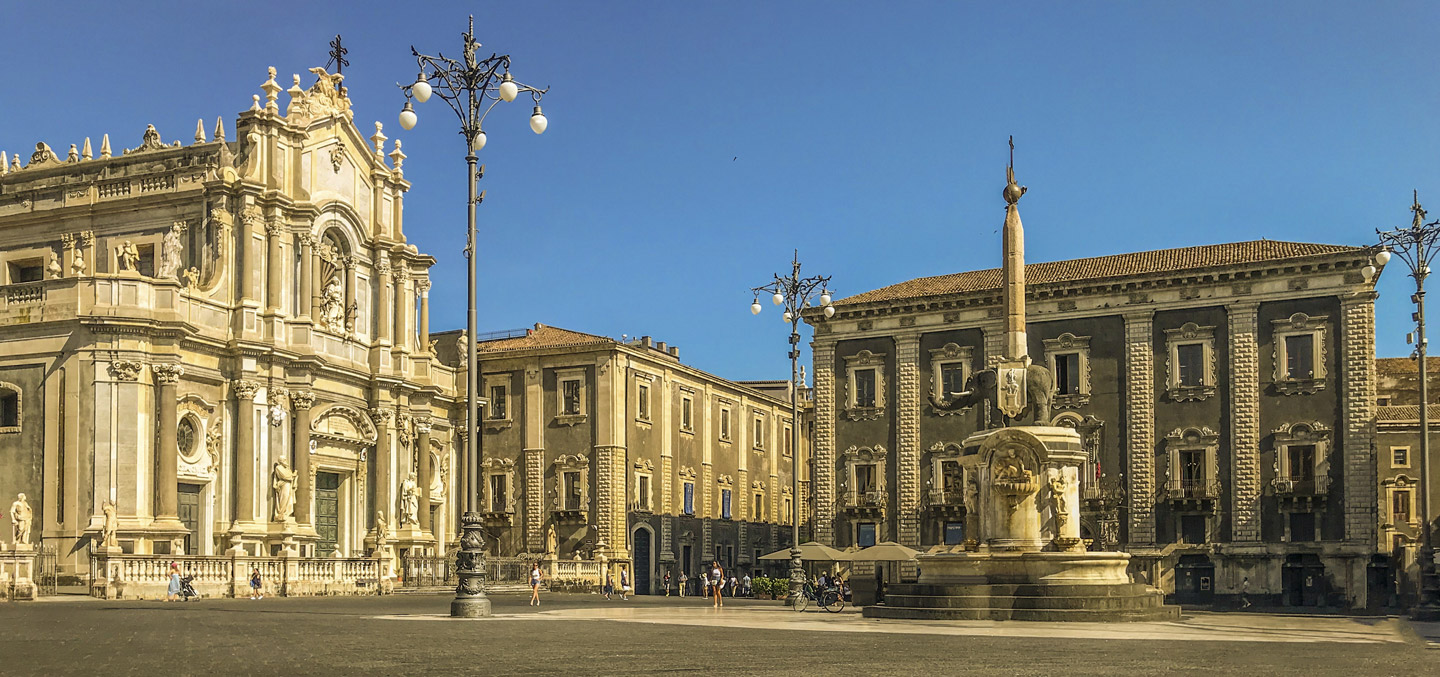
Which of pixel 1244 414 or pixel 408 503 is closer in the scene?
pixel 1244 414

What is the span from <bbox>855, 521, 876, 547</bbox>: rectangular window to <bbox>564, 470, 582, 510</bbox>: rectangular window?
36.7 feet

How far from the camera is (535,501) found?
57562mm

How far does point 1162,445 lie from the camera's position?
48.3 m

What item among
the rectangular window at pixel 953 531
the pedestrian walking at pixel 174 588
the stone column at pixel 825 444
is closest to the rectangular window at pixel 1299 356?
the rectangular window at pixel 953 531

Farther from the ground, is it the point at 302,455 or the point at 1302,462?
the point at 302,455

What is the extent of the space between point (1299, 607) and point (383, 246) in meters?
32.5

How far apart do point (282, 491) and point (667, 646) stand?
30.5 meters

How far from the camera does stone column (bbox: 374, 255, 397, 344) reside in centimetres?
5159

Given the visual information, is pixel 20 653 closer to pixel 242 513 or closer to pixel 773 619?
pixel 773 619

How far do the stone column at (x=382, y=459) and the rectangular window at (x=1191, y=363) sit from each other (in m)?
27.0

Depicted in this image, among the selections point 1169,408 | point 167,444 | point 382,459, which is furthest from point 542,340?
point 1169,408

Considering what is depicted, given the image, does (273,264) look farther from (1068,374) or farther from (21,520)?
(1068,374)

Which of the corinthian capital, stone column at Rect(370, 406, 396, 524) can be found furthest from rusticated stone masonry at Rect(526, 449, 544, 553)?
the corinthian capital

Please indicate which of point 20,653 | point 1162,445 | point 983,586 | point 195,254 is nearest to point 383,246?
point 195,254
